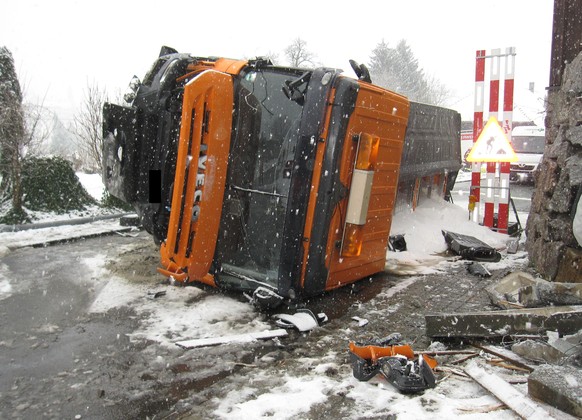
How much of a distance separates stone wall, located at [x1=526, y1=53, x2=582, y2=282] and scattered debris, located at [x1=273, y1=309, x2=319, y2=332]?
8.08 feet

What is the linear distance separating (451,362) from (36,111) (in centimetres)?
882

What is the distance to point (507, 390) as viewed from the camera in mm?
2729

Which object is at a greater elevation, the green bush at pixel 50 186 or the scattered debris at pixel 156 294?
the green bush at pixel 50 186

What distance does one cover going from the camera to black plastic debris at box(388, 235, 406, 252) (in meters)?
6.74

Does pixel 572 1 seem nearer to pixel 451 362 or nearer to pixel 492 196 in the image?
pixel 492 196

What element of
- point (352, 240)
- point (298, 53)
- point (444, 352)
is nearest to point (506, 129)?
point (352, 240)

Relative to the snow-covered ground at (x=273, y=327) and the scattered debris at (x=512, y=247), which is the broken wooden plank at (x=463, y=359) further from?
the scattered debris at (x=512, y=247)

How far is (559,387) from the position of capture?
8.38ft

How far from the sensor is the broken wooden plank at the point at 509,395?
2.49 m

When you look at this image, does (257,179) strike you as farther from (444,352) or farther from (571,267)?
(571,267)

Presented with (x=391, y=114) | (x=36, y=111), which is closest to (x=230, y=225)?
(x=391, y=114)

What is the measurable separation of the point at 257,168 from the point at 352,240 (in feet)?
3.72

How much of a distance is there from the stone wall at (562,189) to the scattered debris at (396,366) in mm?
2203

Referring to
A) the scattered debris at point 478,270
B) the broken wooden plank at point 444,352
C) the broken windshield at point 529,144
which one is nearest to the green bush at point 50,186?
the scattered debris at point 478,270
